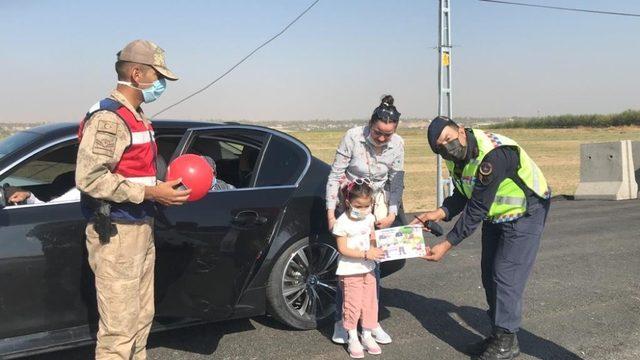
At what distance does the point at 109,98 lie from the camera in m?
3.03

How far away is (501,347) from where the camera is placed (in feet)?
13.1

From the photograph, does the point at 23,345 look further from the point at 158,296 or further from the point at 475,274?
the point at 475,274

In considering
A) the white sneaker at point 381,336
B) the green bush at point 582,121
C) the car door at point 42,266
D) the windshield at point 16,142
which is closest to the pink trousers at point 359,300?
the white sneaker at point 381,336

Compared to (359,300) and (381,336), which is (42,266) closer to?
(359,300)

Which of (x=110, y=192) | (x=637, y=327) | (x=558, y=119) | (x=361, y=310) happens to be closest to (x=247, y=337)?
(x=361, y=310)

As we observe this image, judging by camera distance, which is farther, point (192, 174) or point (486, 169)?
point (486, 169)

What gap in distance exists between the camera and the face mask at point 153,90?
10.2 ft

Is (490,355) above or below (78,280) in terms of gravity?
below

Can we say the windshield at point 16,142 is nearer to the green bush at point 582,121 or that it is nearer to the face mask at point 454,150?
the face mask at point 454,150

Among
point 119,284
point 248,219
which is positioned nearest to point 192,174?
point 119,284

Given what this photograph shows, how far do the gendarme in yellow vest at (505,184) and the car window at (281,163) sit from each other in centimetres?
124

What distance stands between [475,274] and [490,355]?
2.40 metres

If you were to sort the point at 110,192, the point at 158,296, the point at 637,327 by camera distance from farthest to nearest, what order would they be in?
Result: the point at 637,327, the point at 158,296, the point at 110,192

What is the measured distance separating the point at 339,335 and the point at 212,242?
1212 millimetres
